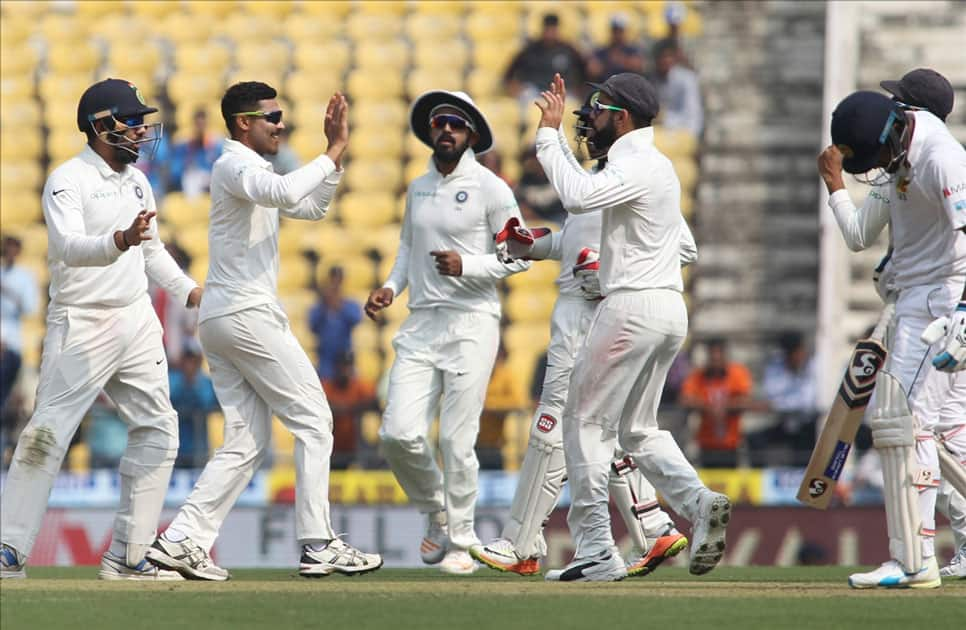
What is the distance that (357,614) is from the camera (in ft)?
22.8

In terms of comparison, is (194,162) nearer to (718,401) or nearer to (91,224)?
(718,401)

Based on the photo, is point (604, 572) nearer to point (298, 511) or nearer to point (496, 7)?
point (298, 511)

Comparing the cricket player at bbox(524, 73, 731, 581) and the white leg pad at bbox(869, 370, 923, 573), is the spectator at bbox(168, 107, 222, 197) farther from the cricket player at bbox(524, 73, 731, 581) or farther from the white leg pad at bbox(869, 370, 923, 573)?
the white leg pad at bbox(869, 370, 923, 573)

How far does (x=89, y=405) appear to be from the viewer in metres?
8.61

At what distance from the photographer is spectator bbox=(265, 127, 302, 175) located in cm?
1695

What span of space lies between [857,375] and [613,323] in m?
1.12

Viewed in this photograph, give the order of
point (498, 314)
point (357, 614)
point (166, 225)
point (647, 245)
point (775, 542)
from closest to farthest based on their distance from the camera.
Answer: point (357, 614) < point (647, 245) < point (498, 314) < point (775, 542) < point (166, 225)

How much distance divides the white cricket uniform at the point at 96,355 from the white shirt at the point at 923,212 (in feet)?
10.9

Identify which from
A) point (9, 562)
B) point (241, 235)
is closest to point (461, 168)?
point (241, 235)

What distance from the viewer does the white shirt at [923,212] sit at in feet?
25.8

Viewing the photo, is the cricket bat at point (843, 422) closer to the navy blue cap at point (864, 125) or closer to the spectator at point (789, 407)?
the navy blue cap at point (864, 125)

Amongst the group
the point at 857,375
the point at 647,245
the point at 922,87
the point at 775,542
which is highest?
the point at 922,87

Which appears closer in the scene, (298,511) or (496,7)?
(298,511)

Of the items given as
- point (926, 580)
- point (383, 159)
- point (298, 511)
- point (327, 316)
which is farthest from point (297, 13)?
point (926, 580)
